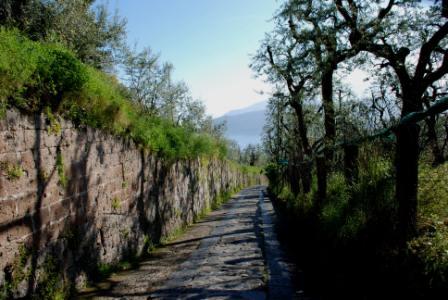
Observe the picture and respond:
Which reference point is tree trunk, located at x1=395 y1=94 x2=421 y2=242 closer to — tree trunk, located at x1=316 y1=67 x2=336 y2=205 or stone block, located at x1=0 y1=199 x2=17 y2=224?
stone block, located at x1=0 y1=199 x2=17 y2=224

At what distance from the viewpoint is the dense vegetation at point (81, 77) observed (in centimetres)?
509

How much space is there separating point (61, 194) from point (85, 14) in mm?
12355

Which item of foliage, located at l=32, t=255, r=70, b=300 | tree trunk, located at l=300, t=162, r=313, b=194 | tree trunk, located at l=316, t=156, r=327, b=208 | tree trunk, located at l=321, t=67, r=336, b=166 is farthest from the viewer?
tree trunk, located at l=300, t=162, r=313, b=194

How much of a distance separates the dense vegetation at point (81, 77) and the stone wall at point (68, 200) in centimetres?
33

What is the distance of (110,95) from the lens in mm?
7566

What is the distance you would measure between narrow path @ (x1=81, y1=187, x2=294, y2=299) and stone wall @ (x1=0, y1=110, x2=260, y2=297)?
2.08 feet

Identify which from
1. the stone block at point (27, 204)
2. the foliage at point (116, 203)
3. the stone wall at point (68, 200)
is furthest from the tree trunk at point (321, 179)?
the stone block at point (27, 204)

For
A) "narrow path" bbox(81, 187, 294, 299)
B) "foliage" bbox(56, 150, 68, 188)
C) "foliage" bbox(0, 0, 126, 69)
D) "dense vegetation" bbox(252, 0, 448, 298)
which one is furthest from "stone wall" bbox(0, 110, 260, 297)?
"foliage" bbox(0, 0, 126, 69)

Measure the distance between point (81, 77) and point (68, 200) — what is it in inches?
76.6

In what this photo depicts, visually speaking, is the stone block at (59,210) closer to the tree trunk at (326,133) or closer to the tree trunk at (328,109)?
the tree trunk at (326,133)

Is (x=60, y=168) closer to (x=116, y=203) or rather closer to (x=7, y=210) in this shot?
(x=7, y=210)

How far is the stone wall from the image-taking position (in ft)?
15.1

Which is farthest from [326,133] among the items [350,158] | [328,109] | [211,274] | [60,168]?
[60,168]

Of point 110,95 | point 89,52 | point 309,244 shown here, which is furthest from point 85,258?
point 89,52
